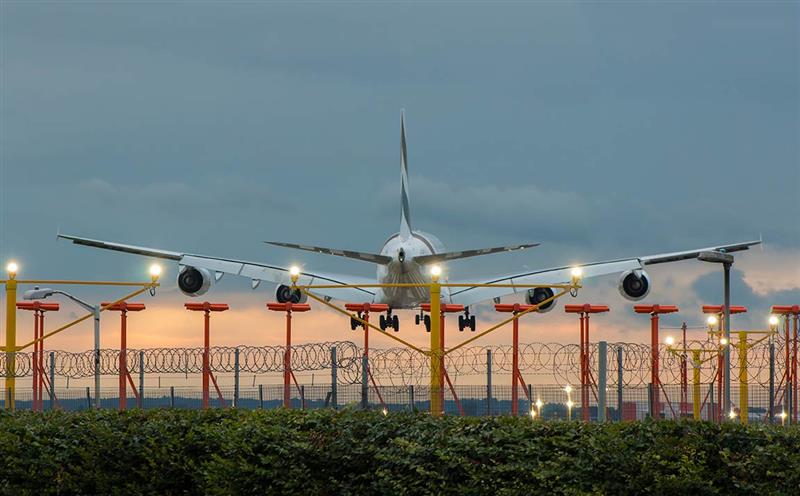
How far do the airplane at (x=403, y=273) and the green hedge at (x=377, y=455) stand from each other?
3119cm

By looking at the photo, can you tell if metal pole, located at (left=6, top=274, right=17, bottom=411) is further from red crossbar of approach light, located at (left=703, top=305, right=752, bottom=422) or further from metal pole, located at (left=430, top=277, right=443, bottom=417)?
red crossbar of approach light, located at (left=703, top=305, right=752, bottom=422)

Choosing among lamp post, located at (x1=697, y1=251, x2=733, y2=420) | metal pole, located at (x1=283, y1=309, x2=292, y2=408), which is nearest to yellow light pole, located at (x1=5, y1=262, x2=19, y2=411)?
metal pole, located at (x1=283, y1=309, x2=292, y2=408)

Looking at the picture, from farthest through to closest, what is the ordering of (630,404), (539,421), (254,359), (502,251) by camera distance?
(502,251), (630,404), (254,359), (539,421)

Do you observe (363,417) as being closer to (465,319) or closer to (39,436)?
(39,436)

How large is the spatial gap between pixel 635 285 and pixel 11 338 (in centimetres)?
2886

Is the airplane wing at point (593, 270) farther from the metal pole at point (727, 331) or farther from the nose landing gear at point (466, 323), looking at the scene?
the metal pole at point (727, 331)

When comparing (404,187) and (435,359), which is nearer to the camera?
(435,359)

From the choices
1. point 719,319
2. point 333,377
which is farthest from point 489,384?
point 719,319

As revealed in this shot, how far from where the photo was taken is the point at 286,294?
62.5 meters

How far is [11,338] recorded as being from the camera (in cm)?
3791

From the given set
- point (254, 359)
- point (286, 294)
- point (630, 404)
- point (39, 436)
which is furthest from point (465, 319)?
point (39, 436)

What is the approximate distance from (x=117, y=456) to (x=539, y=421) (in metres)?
6.76

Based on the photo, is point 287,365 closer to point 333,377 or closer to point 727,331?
point 333,377

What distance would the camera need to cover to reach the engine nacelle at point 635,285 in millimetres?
56531
